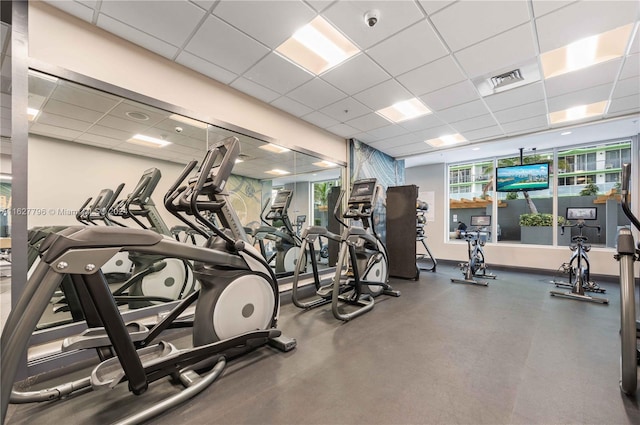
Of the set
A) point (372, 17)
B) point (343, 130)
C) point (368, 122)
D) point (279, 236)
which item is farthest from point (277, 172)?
point (372, 17)

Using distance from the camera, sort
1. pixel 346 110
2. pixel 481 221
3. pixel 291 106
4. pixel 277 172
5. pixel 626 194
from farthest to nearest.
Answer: pixel 481 221 < pixel 277 172 < pixel 346 110 < pixel 291 106 < pixel 626 194

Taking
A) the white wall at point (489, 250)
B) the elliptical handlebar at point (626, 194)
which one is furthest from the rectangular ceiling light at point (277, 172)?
the white wall at point (489, 250)

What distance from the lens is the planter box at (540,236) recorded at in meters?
6.04

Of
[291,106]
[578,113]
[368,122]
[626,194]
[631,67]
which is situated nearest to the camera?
[626,194]

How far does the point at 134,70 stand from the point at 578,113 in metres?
6.60

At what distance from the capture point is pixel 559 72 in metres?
3.22

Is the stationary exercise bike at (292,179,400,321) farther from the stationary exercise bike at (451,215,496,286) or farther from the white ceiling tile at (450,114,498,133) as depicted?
the white ceiling tile at (450,114,498,133)

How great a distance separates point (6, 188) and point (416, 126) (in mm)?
5425

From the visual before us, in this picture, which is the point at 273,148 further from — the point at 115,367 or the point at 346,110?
the point at 115,367

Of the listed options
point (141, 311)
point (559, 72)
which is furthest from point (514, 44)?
point (141, 311)

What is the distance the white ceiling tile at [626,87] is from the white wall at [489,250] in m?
3.41

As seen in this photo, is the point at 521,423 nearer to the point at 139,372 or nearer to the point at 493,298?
the point at 139,372

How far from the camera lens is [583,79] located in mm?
3330

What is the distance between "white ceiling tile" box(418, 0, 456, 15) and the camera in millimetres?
2195
